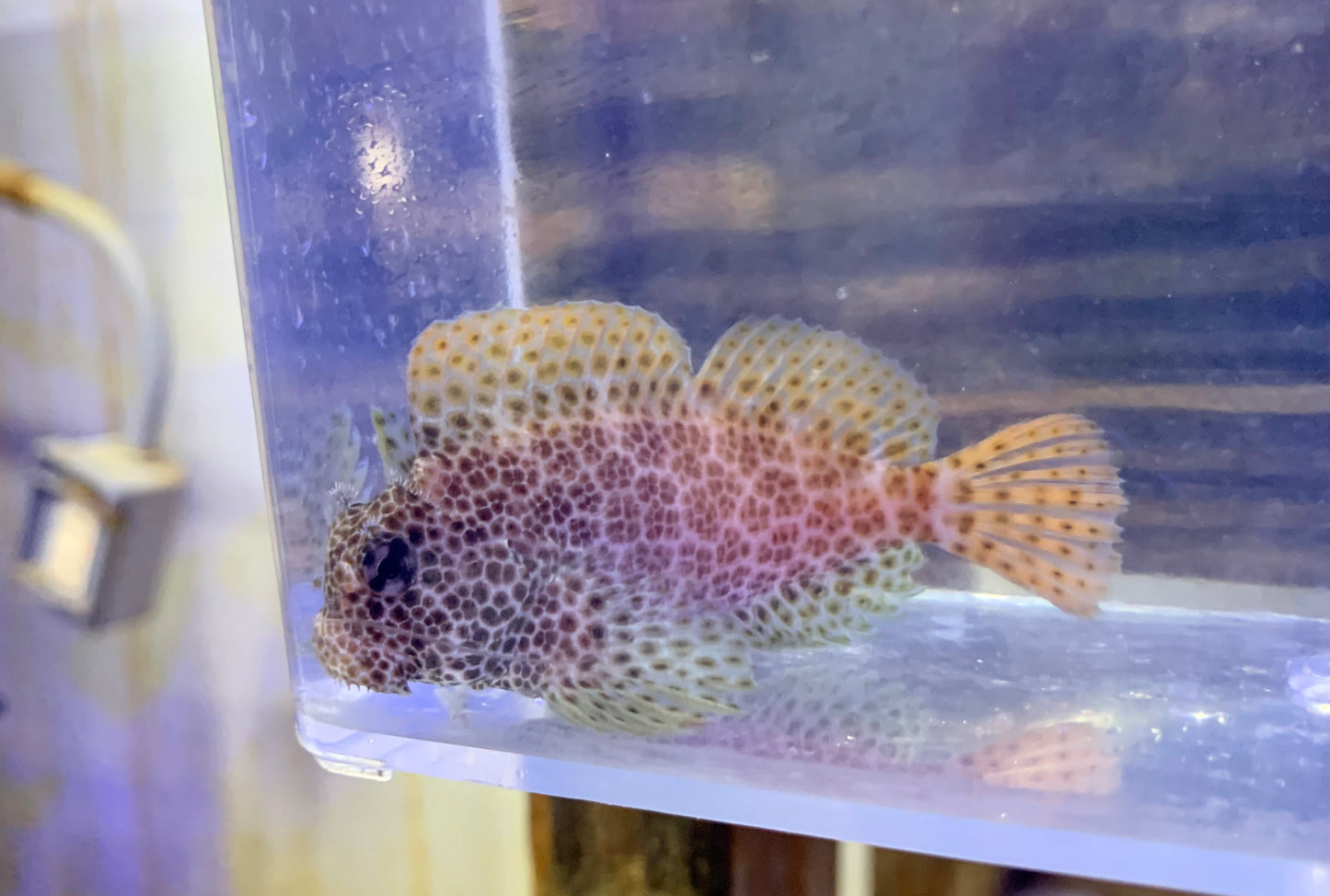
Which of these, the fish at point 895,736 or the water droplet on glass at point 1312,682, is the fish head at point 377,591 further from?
the water droplet on glass at point 1312,682

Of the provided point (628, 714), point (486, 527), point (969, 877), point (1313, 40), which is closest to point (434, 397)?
point (486, 527)

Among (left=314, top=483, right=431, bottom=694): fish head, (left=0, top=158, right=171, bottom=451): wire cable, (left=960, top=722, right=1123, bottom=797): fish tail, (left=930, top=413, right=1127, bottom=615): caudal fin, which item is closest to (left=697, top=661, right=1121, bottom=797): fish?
(left=960, top=722, right=1123, bottom=797): fish tail

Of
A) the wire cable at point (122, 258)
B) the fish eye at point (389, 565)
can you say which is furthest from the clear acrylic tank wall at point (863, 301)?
the wire cable at point (122, 258)

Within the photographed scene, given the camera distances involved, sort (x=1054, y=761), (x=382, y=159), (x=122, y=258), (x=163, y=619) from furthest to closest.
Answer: (x=163, y=619) → (x=122, y=258) → (x=382, y=159) → (x=1054, y=761)

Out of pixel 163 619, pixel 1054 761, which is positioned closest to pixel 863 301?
pixel 1054 761

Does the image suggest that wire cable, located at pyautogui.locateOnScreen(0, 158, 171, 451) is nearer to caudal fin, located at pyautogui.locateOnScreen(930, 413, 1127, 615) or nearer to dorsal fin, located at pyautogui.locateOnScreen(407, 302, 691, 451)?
dorsal fin, located at pyautogui.locateOnScreen(407, 302, 691, 451)

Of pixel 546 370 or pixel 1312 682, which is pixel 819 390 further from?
pixel 1312 682

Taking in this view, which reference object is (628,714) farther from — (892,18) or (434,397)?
(892,18)
